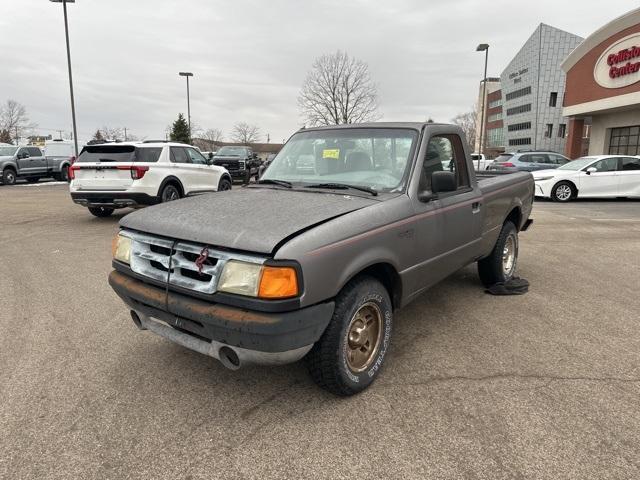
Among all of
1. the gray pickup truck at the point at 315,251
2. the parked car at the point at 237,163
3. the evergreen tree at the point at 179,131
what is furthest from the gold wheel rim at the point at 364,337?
the evergreen tree at the point at 179,131

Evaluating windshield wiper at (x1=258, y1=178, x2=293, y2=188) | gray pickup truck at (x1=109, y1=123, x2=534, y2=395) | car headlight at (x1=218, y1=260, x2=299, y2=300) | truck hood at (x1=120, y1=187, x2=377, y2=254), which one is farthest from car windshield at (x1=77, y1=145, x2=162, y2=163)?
car headlight at (x1=218, y1=260, x2=299, y2=300)

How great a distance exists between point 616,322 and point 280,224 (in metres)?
3.53

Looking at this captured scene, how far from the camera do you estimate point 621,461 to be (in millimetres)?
2287

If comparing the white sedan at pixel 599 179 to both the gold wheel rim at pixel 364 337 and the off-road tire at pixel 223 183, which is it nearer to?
the off-road tire at pixel 223 183

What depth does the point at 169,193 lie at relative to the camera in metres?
10.3

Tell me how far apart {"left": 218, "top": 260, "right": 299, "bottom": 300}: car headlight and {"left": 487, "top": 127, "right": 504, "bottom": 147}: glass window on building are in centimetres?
11274

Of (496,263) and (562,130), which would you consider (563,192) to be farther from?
(562,130)

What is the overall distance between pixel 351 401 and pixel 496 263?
2892mm

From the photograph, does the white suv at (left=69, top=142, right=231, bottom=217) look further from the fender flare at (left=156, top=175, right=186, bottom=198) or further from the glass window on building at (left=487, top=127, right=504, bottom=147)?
the glass window on building at (left=487, top=127, right=504, bottom=147)

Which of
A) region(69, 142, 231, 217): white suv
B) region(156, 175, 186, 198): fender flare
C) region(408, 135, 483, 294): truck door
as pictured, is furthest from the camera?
region(156, 175, 186, 198): fender flare

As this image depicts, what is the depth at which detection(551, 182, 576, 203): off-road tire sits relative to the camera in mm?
14617

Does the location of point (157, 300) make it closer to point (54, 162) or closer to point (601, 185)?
point (601, 185)

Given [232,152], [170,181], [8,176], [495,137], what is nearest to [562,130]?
[495,137]

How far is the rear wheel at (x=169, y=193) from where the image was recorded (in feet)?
32.9
